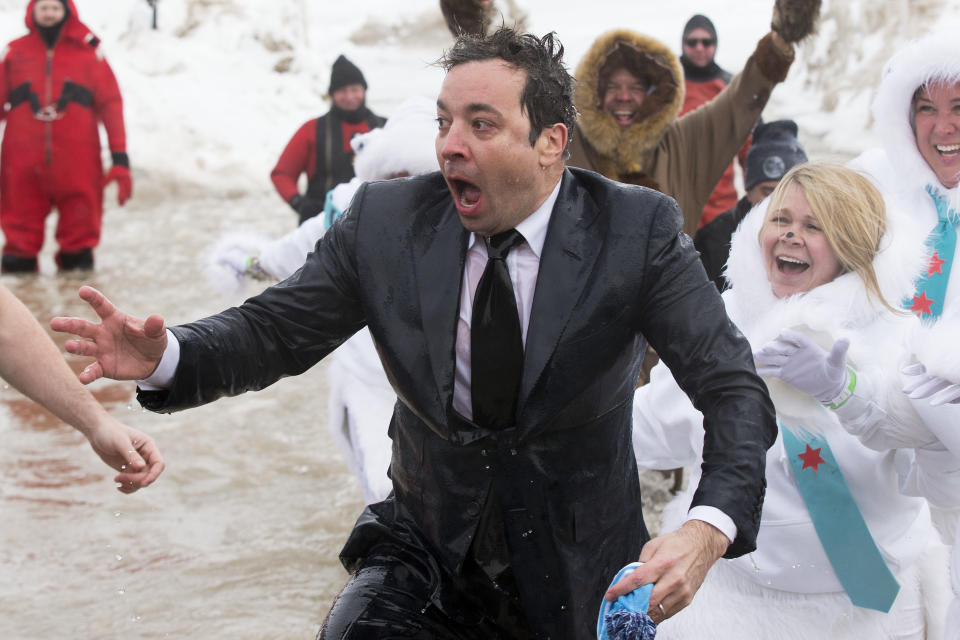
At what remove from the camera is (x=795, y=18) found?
5.18 m

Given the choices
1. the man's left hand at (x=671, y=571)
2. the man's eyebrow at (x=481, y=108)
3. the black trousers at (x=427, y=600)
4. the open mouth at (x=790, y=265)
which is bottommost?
the black trousers at (x=427, y=600)

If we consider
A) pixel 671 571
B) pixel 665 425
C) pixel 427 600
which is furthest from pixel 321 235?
pixel 671 571

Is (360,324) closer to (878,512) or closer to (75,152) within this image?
(878,512)

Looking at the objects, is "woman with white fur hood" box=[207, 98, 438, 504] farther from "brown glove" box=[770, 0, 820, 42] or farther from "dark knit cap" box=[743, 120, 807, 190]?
"dark knit cap" box=[743, 120, 807, 190]

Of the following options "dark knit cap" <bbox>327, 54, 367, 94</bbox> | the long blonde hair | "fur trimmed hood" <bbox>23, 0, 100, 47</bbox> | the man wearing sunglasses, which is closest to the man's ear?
the long blonde hair

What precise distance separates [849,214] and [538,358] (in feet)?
4.70

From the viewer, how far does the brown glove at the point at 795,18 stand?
515 cm

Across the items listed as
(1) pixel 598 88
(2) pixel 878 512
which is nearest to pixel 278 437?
(1) pixel 598 88

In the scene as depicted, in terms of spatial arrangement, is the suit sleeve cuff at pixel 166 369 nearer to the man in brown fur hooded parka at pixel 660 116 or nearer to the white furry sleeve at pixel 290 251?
the white furry sleeve at pixel 290 251

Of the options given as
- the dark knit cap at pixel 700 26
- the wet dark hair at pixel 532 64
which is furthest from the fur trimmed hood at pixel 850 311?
the dark knit cap at pixel 700 26

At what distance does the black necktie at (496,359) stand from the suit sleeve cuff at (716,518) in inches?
19.5

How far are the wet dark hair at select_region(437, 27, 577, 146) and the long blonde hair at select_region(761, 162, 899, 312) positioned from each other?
1.15 meters

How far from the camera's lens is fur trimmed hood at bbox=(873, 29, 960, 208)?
13.7 feet

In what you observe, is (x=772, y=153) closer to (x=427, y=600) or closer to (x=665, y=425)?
(x=665, y=425)
